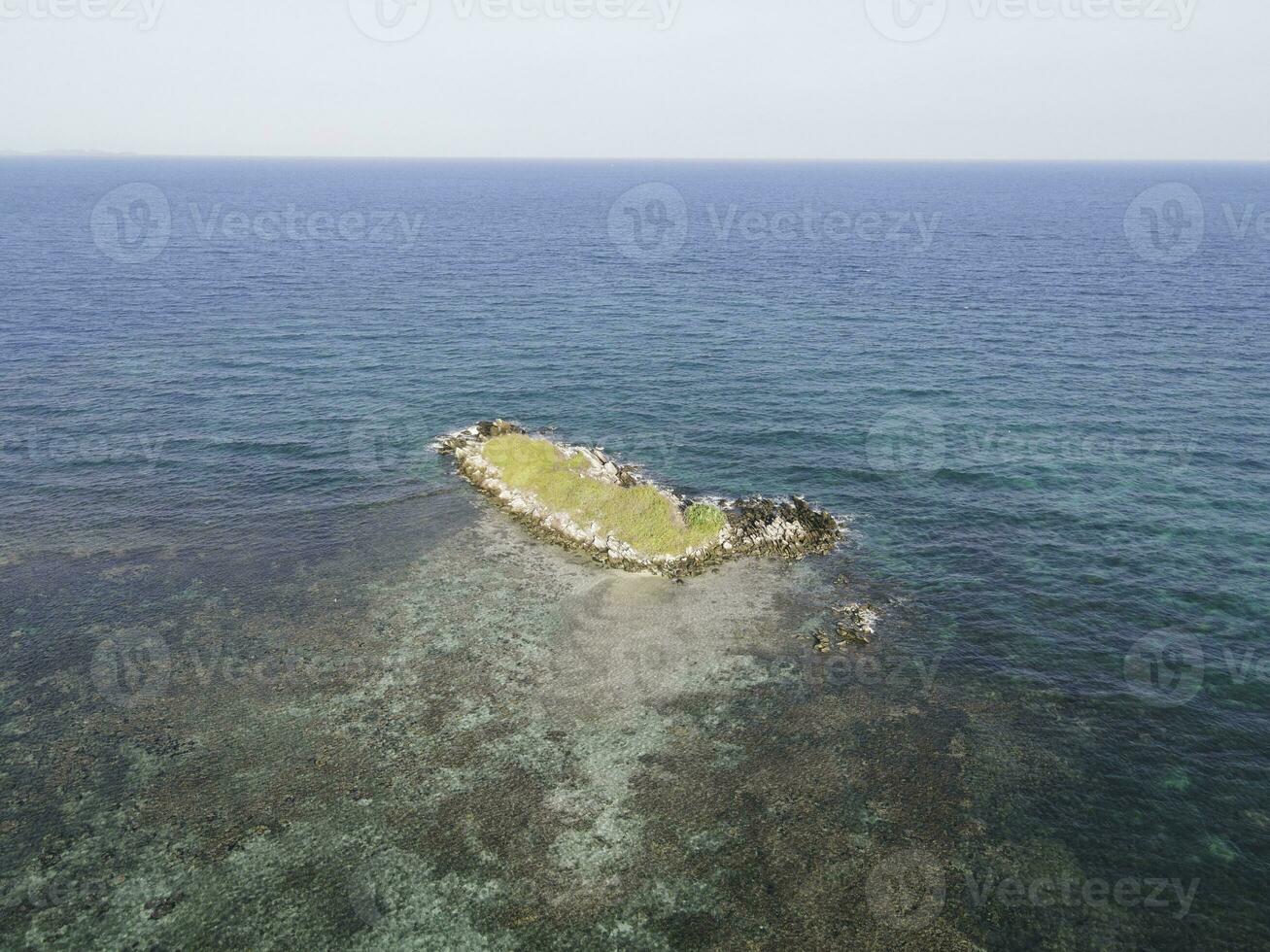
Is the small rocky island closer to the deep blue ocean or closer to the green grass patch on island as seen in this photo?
the green grass patch on island

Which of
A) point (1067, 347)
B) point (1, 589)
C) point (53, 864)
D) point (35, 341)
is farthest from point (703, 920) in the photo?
point (35, 341)

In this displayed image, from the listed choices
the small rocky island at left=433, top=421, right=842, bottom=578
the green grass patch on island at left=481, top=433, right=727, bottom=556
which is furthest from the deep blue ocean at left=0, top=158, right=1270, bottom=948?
the green grass patch on island at left=481, top=433, right=727, bottom=556

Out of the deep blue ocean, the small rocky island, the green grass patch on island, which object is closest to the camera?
the deep blue ocean

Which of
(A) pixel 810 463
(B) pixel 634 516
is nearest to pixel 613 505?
(B) pixel 634 516

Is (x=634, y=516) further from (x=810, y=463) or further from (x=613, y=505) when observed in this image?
(x=810, y=463)

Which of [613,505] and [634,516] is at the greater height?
[613,505]

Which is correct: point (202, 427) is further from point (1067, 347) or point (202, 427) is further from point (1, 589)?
point (1067, 347)
